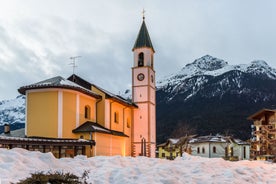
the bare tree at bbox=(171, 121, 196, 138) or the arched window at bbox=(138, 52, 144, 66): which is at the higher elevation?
the arched window at bbox=(138, 52, 144, 66)

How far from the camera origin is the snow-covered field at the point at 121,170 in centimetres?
914

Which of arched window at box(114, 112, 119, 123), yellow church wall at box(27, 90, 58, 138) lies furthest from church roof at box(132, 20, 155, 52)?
yellow church wall at box(27, 90, 58, 138)

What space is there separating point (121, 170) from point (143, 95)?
28.9 meters

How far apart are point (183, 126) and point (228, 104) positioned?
23626mm

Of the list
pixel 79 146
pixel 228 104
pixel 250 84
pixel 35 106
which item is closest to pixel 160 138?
pixel 228 104

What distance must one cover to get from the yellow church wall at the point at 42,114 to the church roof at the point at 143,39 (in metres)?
15.5

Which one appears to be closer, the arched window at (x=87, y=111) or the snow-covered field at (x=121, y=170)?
the snow-covered field at (x=121, y=170)

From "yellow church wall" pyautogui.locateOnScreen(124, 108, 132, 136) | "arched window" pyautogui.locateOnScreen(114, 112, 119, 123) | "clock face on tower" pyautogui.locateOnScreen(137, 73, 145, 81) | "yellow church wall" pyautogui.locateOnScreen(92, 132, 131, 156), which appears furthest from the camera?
"clock face on tower" pyautogui.locateOnScreen(137, 73, 145, 81)

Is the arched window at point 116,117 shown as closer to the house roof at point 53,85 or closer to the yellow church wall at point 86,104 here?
the yellow church wall at point 86,104

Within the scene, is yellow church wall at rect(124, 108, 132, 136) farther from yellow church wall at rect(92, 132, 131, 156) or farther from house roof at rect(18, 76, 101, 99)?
house roof at rect(18, 76, 101, 99)

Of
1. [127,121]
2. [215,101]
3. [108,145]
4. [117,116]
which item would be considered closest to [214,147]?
[127,121]

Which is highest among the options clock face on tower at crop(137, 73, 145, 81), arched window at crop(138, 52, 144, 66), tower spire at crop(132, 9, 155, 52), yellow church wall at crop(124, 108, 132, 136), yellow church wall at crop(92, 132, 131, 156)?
tower spire at crop(132, 9, 155, 52)

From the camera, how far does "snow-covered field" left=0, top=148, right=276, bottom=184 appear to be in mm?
9141

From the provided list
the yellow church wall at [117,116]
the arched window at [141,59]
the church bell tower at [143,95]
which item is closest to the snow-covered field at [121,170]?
the yellow church wall at [117,116]
